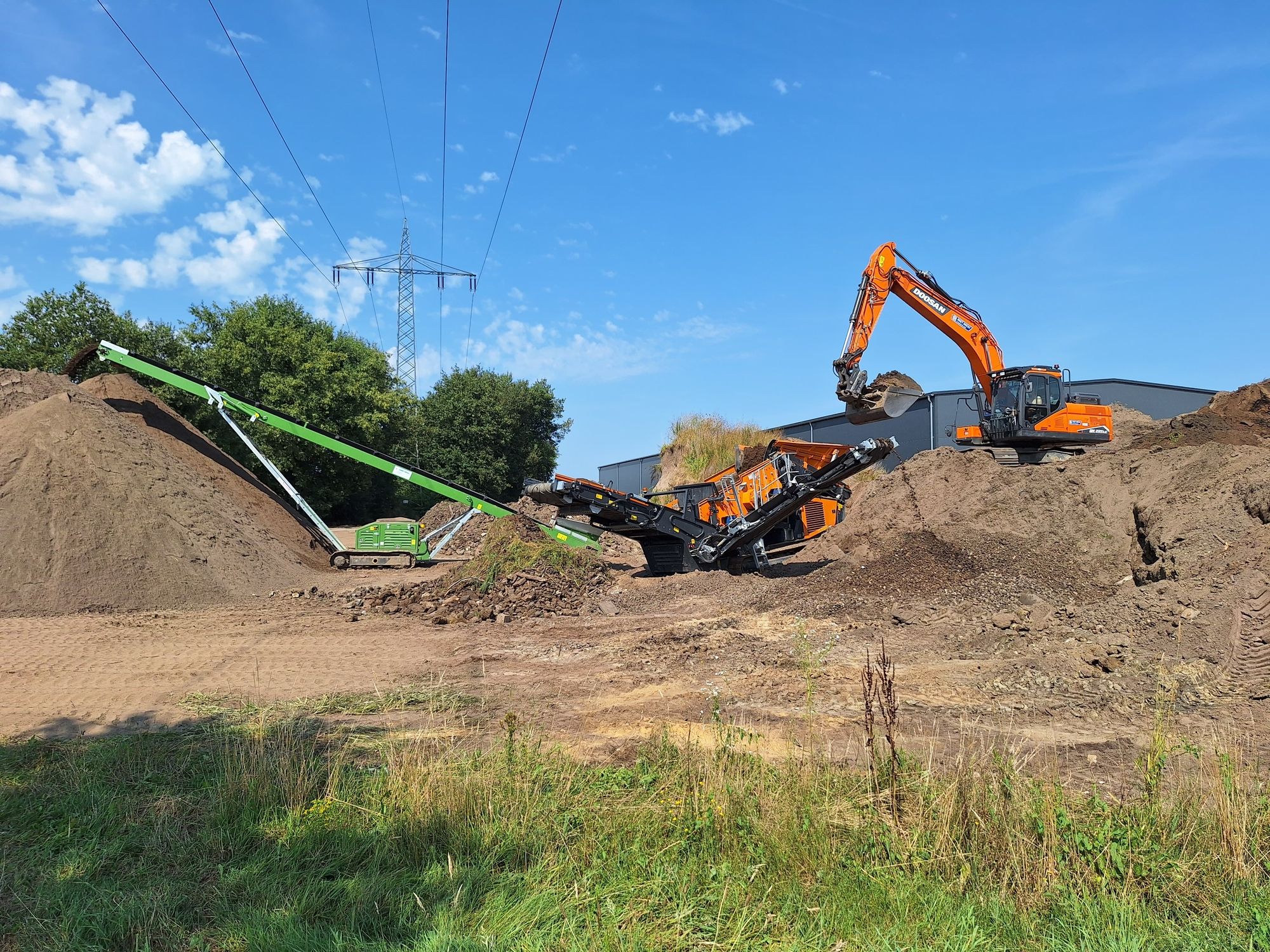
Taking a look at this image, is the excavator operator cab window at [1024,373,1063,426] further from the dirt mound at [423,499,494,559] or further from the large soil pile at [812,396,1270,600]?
the dirt mound at [423,499,494,559]

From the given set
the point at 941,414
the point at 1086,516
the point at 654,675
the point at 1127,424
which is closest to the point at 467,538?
the point at 941,414

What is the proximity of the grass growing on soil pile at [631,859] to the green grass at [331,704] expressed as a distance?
84.5 inches

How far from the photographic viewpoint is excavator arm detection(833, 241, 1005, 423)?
15.1 meters

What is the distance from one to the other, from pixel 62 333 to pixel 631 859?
114 feet

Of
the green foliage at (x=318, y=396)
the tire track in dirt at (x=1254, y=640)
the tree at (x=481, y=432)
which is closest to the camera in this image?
the tire track in dirt at (x=1254, y=640)

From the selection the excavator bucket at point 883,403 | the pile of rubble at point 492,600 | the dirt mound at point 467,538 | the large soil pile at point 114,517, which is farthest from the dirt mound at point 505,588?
the dirt mound at point 467,538

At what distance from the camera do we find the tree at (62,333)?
3022 cm

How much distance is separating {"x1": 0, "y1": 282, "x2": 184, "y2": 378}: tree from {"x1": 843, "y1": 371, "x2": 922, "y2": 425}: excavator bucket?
25.4m

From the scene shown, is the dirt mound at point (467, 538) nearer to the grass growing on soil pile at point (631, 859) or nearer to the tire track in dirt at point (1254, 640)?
the tire track in dirt at point (1254, 640)

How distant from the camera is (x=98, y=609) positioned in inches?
571

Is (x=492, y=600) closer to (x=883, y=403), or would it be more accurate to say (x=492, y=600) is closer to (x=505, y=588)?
(x=505, y=588)

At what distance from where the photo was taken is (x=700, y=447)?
95.2 feet

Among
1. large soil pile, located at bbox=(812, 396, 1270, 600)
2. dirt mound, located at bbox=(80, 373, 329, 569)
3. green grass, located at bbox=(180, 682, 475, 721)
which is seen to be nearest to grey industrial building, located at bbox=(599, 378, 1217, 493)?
large soil pile, located at bbox=(812, 396, 1270, 600)

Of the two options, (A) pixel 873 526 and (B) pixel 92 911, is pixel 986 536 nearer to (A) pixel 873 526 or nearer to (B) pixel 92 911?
(A) pixel 873 526
